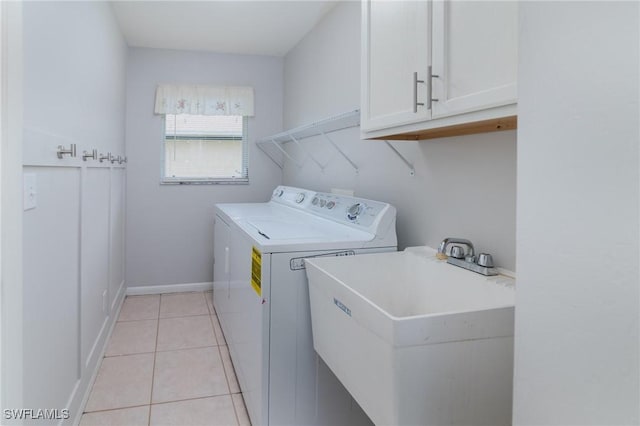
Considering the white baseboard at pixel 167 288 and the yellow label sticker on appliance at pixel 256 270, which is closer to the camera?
the yellow label sticker on appliance at pixel 256 270

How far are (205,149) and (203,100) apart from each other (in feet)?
1.52

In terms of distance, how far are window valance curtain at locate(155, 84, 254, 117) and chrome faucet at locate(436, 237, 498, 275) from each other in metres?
2.95

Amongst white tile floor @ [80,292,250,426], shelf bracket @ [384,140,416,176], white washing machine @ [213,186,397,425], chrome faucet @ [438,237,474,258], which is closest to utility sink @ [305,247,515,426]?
chrome faucet @ [438,237,474,258]

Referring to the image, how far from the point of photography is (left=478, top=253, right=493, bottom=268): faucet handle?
1.40m

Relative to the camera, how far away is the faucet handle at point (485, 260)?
1404 mm

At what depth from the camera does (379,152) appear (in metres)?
2.29

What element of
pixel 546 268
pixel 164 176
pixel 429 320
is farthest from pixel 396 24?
pixel 164 176

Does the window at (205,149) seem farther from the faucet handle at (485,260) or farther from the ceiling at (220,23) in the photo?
the faucet handle at (485,260)

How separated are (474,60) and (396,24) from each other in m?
0.46

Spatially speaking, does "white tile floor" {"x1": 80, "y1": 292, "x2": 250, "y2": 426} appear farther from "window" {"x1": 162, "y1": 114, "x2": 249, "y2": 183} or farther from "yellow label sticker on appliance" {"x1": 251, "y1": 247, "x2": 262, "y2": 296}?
"window" {"x1": 162, "y1": 114, "x2": 249, "y2": 183}

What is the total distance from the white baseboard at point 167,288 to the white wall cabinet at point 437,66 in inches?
115

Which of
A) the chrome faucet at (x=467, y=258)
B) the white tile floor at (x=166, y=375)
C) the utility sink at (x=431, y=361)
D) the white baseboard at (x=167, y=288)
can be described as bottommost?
the white tile floor at (x=166, y=375)

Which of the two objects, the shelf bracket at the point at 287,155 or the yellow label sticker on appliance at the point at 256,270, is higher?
the shelf bracket at the point at 287,155

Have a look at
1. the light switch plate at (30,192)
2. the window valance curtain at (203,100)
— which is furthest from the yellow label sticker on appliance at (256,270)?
the window valance curtain at (203,100)
